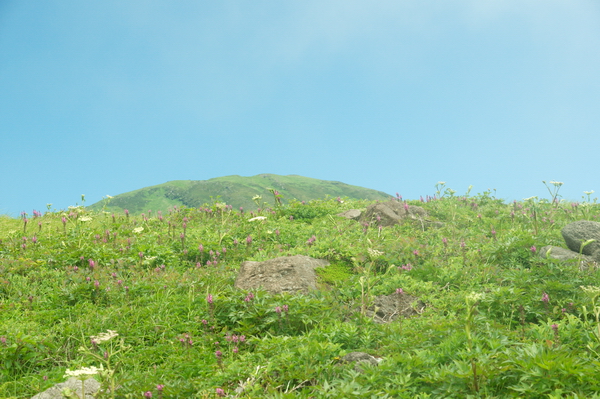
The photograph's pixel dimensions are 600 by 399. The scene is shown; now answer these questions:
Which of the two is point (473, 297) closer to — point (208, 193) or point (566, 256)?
point (566, 256)

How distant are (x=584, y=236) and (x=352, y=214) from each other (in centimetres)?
621

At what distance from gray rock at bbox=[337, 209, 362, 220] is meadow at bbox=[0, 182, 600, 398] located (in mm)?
1009

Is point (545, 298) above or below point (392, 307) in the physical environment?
above

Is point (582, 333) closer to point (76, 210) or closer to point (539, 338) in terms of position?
point (539, 338)

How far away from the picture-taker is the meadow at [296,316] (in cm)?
393

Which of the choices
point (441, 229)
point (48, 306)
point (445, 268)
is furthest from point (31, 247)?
point (441, 229)

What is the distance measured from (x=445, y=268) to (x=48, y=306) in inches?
274

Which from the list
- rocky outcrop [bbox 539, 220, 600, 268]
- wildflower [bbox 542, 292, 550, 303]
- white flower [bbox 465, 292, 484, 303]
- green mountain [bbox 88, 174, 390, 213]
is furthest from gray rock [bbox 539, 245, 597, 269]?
green mountain [bbox 88, 174, 390, 213]

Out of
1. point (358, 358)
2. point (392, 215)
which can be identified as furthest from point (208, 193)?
point (358, 358)

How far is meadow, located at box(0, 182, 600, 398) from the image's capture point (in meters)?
3.93

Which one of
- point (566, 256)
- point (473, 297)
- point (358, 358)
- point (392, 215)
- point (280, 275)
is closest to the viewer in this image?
point (473, 297)

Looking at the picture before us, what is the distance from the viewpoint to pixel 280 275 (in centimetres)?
789

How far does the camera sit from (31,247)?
399 inches

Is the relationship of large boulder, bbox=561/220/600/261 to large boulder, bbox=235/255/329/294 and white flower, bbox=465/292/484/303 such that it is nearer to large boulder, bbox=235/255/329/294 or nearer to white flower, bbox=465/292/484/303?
large boulder, bbox=235/255/329/294
